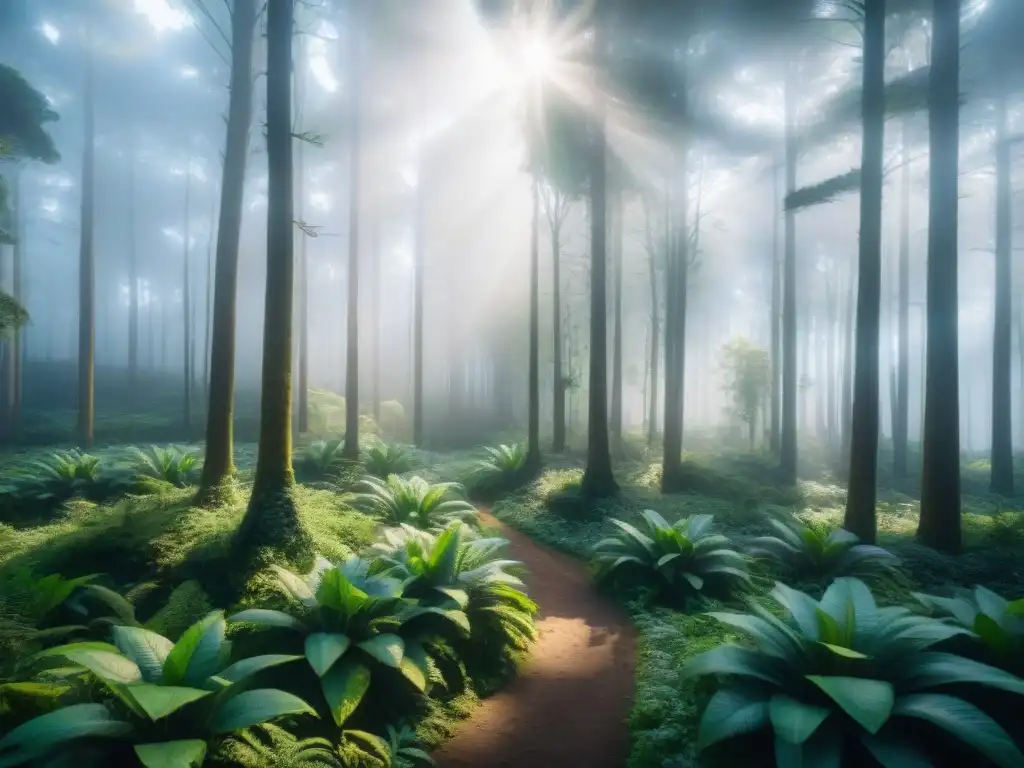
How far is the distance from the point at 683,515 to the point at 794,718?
8440 millimetres

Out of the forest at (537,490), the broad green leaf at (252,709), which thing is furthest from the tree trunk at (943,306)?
the broad green leaf at (252,709)

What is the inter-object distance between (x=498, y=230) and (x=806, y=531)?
27450 mm

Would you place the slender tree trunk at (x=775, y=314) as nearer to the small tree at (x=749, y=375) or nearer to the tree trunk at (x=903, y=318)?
the small tree at (x=749, y=375)

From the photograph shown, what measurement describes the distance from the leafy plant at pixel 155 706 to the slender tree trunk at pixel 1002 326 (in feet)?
69.3

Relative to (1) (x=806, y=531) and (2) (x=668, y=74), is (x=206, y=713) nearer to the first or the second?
(1) (x=806, y=531)

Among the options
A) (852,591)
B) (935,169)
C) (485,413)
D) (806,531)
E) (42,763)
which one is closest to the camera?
Answer: (42,763)

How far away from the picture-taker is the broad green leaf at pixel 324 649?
336 cm

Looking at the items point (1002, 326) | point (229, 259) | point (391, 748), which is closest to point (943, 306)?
point (391, 748)

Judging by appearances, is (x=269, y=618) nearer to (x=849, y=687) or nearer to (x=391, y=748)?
(x=391, y=748)

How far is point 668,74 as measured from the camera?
13406mm

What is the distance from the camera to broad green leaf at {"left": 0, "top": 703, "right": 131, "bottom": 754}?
96.5 inches

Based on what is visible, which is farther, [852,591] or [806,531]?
[806,531]

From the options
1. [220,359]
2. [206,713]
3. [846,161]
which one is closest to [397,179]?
[220,359]

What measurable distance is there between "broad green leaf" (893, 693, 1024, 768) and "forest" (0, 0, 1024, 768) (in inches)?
0.8
